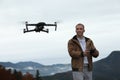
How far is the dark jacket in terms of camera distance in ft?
46.5

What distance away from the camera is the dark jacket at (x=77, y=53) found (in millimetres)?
14188

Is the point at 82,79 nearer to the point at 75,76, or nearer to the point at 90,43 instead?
the point at 75,76

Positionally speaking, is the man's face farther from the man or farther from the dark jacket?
the dark jacket

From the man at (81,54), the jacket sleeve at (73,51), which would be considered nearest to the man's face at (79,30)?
the man at (81,54)

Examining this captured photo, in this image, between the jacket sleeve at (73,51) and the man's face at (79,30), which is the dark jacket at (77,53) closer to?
the jacket sleeve at (73,51)

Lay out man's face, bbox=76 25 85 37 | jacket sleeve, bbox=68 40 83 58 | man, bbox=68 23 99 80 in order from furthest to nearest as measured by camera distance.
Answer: man's face, bbox=76 25 85 37 < man, bbox=68 23 99 80 < jacket sleeve, bbox=68 40 83 58

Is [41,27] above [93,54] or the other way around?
above

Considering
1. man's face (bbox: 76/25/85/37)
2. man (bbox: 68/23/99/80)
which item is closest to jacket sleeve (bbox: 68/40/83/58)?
man (bbox: 68/23/99/80)

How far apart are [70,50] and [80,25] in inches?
32.1

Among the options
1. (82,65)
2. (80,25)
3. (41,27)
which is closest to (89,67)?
(82,65)

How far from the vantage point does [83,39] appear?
578 inches

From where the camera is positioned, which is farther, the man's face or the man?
the man's face

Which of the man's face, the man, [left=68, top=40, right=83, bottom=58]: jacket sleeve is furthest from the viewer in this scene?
the man's face

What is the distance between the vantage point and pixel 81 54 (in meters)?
14.2
